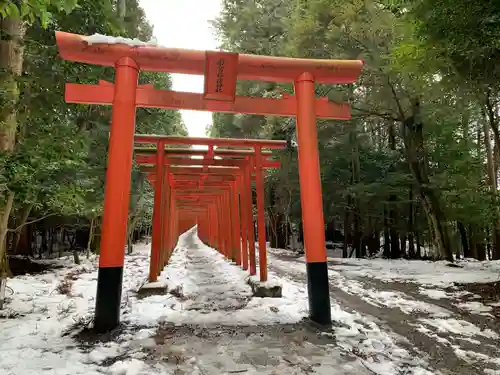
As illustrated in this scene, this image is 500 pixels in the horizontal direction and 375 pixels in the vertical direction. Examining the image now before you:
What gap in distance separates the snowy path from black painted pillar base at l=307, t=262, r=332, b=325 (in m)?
0.86

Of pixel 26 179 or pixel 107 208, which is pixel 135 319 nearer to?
pixel 107 208

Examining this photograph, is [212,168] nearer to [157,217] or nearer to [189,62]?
[157,217]

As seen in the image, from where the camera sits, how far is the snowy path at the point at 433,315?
371 centimetres

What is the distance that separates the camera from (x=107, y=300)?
4402 millimetres

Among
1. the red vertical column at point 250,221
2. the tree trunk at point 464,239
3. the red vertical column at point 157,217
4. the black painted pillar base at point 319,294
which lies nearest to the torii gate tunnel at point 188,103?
the black painted pillar base at point 319,294

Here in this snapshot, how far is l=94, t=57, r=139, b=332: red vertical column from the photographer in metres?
4.40

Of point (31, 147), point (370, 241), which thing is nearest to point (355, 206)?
point (370, 241)

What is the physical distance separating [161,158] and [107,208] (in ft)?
10.6

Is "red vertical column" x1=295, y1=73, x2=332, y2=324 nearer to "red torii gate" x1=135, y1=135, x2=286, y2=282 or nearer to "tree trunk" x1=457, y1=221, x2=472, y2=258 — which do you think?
"red torii gate" x1=135, y1=135, x2=286, y2=282

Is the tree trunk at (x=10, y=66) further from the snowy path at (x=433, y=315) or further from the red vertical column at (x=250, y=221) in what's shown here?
the snowy path at (x=433, y=315)

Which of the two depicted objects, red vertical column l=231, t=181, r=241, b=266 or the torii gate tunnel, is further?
red vertical column l=231, t=181, r=241, b=266

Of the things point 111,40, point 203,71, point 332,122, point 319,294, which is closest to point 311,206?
point 319,294

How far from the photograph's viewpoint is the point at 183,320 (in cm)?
492

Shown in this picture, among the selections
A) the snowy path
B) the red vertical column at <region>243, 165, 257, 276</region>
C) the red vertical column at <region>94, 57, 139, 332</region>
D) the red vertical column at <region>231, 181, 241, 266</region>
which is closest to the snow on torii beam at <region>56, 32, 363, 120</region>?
the red vertical column at <region>94, 57, 139, 332</region>
